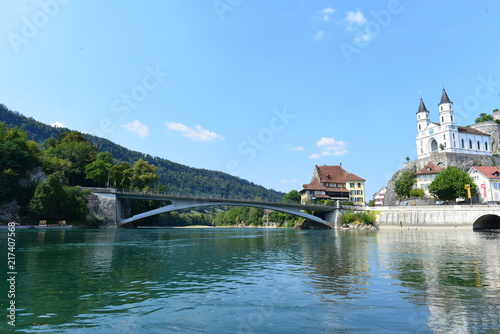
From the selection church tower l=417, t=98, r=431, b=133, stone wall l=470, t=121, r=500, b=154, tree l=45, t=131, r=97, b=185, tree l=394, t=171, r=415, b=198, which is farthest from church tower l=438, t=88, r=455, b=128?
tree l=45, t=131, r=97, b=185

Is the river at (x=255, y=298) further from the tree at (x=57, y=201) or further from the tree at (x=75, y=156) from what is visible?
the tree at (x=75, y=156)

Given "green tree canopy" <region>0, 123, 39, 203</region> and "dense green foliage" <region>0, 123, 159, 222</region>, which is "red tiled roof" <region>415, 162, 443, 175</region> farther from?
"green tree canopy" <region>0, 123, 39, 203</region>

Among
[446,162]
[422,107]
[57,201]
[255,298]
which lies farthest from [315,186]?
[255,298]

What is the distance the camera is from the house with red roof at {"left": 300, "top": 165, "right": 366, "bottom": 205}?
326ft

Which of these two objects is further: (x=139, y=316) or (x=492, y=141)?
(x=492, y=141)

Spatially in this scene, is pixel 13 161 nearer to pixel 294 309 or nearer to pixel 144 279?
pixel 144 279

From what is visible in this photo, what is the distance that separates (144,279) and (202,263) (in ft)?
20.0

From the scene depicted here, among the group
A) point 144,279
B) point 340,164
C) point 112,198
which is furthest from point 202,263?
point 340,164

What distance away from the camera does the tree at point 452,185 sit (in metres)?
71.9

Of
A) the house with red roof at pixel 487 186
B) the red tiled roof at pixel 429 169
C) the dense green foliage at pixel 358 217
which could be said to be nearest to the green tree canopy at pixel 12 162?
the dense green foliage at pixel 358 217

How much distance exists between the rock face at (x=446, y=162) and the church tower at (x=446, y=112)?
39.5ft

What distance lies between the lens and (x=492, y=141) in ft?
358

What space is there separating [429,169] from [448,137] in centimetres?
1658

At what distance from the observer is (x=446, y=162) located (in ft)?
291
